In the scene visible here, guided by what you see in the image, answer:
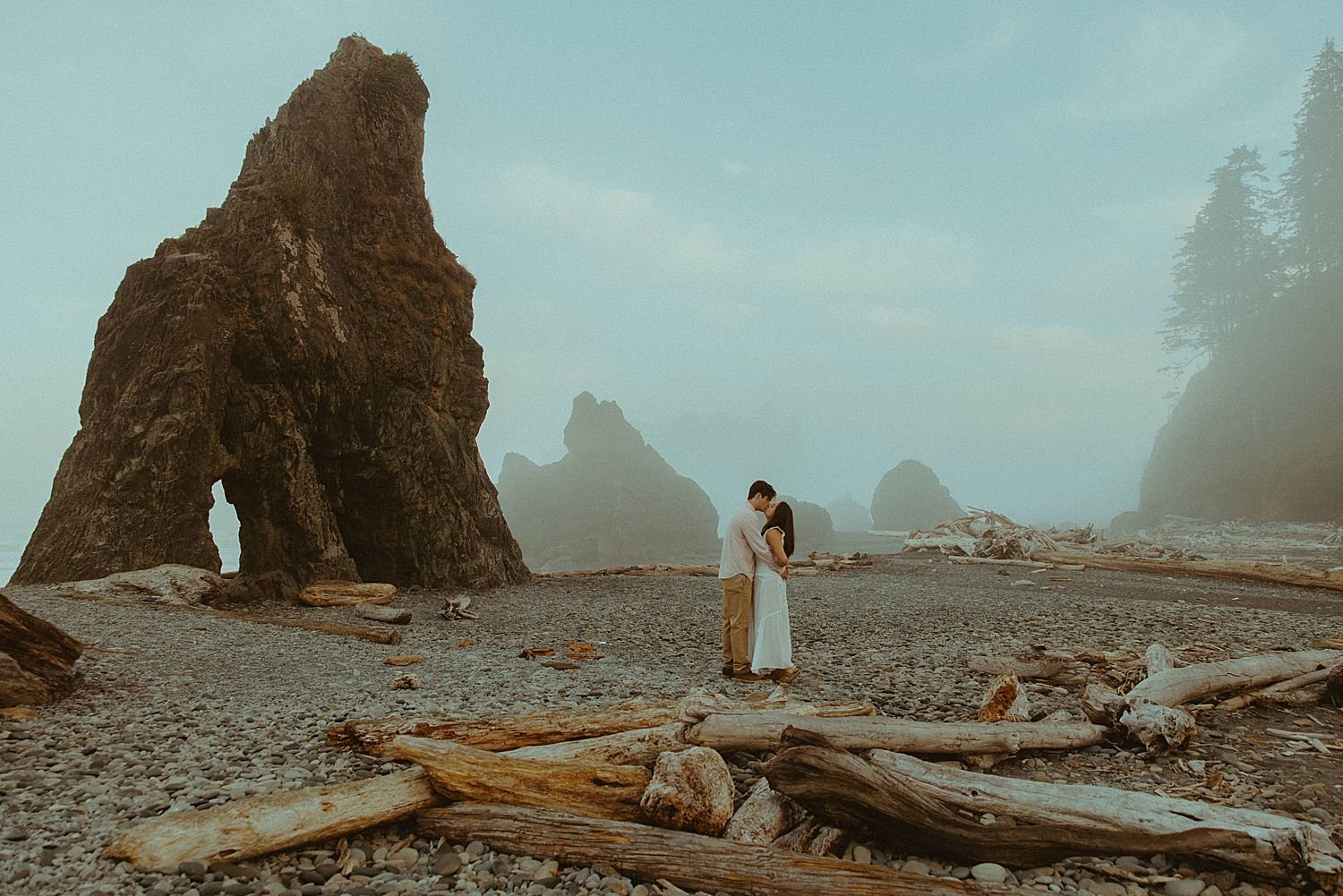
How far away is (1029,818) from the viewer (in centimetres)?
425

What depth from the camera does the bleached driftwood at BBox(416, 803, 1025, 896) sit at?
3.63 m

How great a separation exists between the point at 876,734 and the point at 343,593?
14976mm

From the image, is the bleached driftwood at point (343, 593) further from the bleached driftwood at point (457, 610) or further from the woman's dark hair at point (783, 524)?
the woman's dark hair at point (783, 524)

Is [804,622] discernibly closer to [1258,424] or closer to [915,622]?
[915,622]

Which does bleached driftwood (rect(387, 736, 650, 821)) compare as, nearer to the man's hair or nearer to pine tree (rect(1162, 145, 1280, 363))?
the man's hair

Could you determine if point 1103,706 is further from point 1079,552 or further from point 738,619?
point 1079,552

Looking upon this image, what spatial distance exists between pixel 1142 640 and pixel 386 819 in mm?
12319

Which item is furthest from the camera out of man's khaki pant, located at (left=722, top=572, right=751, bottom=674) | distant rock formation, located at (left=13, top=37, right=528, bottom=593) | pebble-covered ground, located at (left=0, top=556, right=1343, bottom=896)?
distant rock formation, located at (left=13, top=37, right=528, bottom=593)

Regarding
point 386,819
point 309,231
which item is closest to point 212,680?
point 386,819

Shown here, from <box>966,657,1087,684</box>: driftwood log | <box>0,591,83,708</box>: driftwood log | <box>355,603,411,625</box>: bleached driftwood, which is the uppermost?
<box>0,591,83,708</box>: driftwood log

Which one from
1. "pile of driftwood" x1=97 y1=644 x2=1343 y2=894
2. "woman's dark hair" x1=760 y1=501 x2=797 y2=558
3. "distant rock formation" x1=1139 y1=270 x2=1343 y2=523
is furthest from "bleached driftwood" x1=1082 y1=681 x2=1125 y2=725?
"distant rock formation" x1=1139 y1=270 x2=1343 y2=523

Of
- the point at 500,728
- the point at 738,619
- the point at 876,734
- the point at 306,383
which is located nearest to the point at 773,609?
the point at 738,619

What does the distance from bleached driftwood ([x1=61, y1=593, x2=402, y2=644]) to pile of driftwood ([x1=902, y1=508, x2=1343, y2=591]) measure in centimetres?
2388

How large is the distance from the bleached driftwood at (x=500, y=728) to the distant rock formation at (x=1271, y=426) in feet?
166
